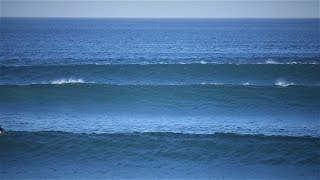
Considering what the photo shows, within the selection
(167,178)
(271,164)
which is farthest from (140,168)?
(271,164)

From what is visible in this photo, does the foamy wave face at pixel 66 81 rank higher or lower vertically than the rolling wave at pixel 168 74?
lower

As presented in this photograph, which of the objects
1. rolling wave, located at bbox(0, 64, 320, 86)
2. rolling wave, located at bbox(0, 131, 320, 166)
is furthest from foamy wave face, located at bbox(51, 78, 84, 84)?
rolling wave, located at bbox(0, 131, 320, 166)

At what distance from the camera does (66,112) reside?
21.6m

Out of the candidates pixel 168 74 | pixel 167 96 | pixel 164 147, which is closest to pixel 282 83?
pixel 168 74

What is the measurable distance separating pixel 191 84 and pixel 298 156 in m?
13.1

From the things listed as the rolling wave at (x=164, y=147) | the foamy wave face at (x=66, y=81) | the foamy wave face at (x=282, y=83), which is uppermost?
the foamy wave face at (x=282, y=83)

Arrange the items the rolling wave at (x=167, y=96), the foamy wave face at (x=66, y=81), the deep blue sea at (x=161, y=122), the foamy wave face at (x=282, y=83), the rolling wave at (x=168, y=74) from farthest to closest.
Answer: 1. the rolling wave at (x=168, y=74)
2. the foamy wave face at (x=66, y=81)
3. the foamy wave face at (x=282, y=83)
4. the rolling wave at (x=167, y=96)
5. the deep blue sea at (x=161, y=122)

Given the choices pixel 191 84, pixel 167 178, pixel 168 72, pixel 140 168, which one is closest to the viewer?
pixel 167 178

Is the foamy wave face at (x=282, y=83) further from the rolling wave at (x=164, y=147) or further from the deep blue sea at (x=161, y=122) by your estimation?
the rolling wave at (x=164, y=147)

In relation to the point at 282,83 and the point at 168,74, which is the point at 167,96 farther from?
the point at 282,83

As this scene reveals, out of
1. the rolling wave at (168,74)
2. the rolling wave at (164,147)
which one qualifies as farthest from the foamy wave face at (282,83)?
the rolling wave at (164,147)

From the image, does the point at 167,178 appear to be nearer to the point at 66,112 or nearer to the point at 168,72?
the point at 66,112

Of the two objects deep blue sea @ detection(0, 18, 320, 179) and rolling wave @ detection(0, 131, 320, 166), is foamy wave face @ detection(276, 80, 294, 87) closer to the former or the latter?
deep blue sea @ detection(0, 18, 320, 179)

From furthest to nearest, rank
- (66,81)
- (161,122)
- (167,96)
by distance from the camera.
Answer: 1. (66,81)
2. (167,96)
3. (161,122)
